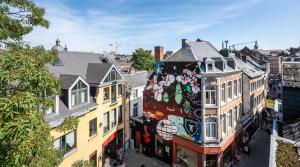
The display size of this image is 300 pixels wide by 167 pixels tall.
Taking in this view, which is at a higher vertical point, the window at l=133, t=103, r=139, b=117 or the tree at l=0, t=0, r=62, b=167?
the tree at l=0, t=0, r=62, b=167

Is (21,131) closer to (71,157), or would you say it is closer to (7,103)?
(7,103)

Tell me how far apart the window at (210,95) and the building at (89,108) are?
9.23 metres

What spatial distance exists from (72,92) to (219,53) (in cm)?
1615

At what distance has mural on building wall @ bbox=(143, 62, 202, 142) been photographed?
21.8 meters

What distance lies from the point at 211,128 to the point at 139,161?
29.1ft

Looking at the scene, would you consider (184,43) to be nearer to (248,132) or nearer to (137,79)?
(137,79)

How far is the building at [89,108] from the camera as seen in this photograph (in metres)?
16.4

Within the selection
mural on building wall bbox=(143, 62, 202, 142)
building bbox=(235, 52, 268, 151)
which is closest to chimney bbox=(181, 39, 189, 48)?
mural on building wall bbox=(143, 62, 202, 142)

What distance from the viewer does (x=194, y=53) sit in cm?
2250

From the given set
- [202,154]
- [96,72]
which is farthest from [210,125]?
[96,72]

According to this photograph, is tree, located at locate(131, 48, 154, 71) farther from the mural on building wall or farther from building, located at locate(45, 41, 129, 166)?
the mural on building wall

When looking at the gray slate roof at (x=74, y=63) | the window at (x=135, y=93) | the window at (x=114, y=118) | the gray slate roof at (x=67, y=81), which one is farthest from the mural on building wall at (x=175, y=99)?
the gray slate roof at (x=67, y=81)

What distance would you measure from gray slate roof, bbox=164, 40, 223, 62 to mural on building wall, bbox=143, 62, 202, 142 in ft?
1.77

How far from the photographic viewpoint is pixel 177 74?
23172 millimetres
